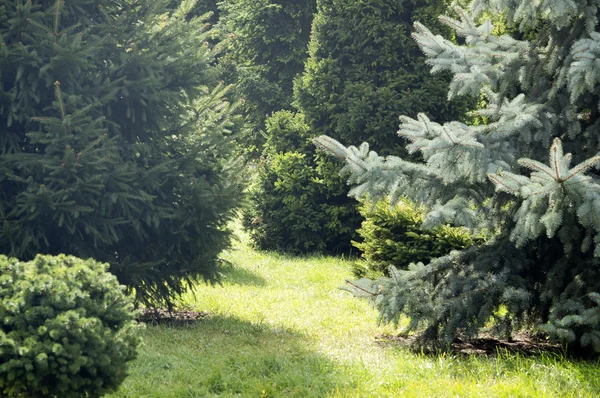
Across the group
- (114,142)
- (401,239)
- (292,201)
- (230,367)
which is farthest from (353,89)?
(230,367)

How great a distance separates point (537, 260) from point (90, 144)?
3942mm

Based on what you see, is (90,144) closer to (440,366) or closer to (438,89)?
(440,366)

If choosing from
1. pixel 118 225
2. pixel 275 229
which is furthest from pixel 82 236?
pixel 275 229

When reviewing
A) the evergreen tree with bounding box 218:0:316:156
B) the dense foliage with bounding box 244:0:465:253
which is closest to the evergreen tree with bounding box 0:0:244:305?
the dense foliage with bounding box 244:0:465:253

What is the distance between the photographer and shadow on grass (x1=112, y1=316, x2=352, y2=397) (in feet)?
15.4

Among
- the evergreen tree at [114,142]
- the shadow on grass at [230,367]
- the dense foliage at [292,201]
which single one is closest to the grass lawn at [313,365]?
Result: the shadow on grass at [230,367]

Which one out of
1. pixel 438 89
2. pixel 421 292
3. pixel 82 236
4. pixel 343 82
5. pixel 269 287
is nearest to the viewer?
pixel 421 292

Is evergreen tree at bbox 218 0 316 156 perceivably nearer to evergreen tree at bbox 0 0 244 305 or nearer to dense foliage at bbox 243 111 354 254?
dense foliage at bbox 243 111 354 254

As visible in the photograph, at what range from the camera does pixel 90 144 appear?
5793 millimetres

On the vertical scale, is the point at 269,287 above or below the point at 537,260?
below

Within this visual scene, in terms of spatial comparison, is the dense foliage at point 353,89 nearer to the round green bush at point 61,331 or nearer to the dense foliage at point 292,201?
the dense foliage at point 292,201

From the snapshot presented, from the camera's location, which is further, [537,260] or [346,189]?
[346,189]

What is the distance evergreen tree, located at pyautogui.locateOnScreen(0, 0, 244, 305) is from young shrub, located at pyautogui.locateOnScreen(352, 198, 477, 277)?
7.57ft

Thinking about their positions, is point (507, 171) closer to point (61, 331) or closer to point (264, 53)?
point (61, 331)
